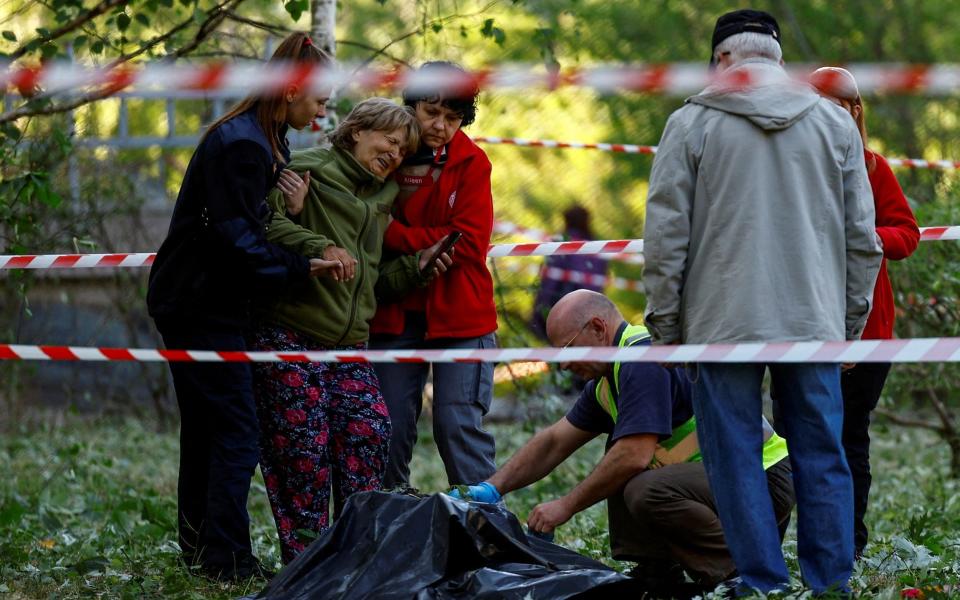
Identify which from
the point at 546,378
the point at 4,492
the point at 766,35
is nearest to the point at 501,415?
the point at 546,378

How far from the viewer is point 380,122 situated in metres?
4.57

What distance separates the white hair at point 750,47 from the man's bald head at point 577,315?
0.92 m

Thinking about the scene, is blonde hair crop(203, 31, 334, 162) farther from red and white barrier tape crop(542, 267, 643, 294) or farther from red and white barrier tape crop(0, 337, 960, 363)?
red and white barrier tape crop(542, 267, 643, 294)

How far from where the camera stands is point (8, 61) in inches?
209

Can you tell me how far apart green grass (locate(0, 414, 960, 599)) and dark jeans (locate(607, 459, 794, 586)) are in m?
0.39

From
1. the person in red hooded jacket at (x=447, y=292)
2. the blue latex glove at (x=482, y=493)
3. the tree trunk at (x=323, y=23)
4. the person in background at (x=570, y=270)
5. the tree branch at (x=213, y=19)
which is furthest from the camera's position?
the person in background at (x=570, y=270)

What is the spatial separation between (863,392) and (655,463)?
2.92ft

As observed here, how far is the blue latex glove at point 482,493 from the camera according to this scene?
4191mm

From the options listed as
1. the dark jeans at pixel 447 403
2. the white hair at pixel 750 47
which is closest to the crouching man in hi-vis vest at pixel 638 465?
the dark jeans at pixel 447 403


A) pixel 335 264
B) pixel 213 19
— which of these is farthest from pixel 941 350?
pixel 213 19

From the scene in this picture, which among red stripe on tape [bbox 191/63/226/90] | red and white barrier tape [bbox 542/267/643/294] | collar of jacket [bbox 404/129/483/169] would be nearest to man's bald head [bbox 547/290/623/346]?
collar of jacket [bbox 404/129/483/169]

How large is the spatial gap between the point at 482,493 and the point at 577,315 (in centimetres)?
63

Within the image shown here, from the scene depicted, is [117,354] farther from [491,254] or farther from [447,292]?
[491,254]

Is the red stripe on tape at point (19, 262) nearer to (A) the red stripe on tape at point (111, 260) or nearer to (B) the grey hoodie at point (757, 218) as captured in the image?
(A) the red stripe on tape at point (111, 260)
